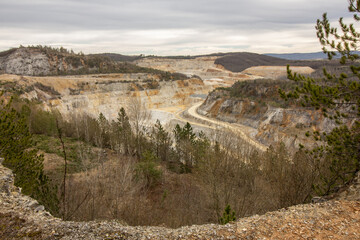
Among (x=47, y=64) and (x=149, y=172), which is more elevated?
(x=47, y=64)

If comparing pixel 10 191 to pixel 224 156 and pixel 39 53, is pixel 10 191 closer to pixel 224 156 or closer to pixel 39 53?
pixel 224 156

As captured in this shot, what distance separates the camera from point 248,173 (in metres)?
17.1

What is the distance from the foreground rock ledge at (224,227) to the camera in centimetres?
617

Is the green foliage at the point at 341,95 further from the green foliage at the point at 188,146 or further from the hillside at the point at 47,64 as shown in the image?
the hillside at the point at 47,64

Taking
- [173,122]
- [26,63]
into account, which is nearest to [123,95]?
[173,122]

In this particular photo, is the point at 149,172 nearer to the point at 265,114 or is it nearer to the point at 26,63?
the point at 265,114

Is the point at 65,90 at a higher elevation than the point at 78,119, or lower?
higher

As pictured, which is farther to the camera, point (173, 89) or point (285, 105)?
point (173, 89)

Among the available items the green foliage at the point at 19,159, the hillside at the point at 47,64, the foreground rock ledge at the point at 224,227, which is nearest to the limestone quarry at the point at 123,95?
the hillside at the point at 47,64

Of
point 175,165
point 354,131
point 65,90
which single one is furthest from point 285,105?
point 65,90

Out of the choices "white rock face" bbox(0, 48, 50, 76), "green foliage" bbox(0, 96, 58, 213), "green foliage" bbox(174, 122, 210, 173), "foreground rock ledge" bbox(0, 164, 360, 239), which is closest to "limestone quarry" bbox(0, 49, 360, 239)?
"foreground rock ledge" bbox(0, 164, 360, 239)

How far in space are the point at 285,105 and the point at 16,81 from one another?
52.5m

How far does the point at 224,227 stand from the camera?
6668mm

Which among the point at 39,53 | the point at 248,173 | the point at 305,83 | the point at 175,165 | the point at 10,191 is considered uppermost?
the point at 39,53
